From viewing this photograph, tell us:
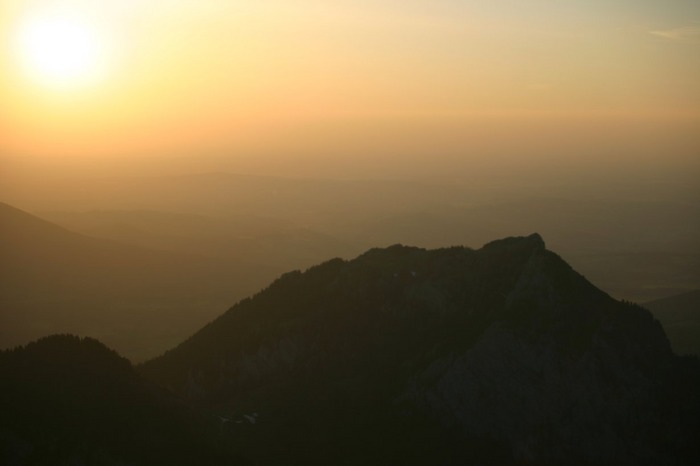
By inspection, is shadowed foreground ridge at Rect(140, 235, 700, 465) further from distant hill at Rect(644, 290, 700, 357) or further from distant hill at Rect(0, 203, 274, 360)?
distant hill at Rect(0, 203, 274, 360)

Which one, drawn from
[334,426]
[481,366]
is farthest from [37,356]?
[481,366]

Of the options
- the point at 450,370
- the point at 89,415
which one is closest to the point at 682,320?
the point at 450,370

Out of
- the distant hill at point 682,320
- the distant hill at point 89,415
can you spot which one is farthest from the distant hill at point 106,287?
the distant hill at point 682,320

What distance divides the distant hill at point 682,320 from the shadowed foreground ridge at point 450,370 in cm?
1690

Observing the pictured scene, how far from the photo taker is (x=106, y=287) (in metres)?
142

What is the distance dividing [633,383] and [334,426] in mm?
18772

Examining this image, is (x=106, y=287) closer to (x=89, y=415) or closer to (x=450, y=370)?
(x=450, y=370)

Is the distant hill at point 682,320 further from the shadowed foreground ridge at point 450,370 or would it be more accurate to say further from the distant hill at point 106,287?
the distant hill at point 106,287

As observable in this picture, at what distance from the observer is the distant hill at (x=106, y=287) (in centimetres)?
11612

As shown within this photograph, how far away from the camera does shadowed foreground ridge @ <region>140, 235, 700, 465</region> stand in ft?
167

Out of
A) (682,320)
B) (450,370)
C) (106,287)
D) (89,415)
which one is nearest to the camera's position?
(89,415)

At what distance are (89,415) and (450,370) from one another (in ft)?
72.1

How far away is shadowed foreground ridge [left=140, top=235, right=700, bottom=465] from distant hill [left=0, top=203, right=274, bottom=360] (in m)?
44.1

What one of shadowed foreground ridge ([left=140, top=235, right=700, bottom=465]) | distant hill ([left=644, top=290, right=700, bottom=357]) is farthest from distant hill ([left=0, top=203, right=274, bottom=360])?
distant hill ([left=644, top=290, right=700, bottom=357])
